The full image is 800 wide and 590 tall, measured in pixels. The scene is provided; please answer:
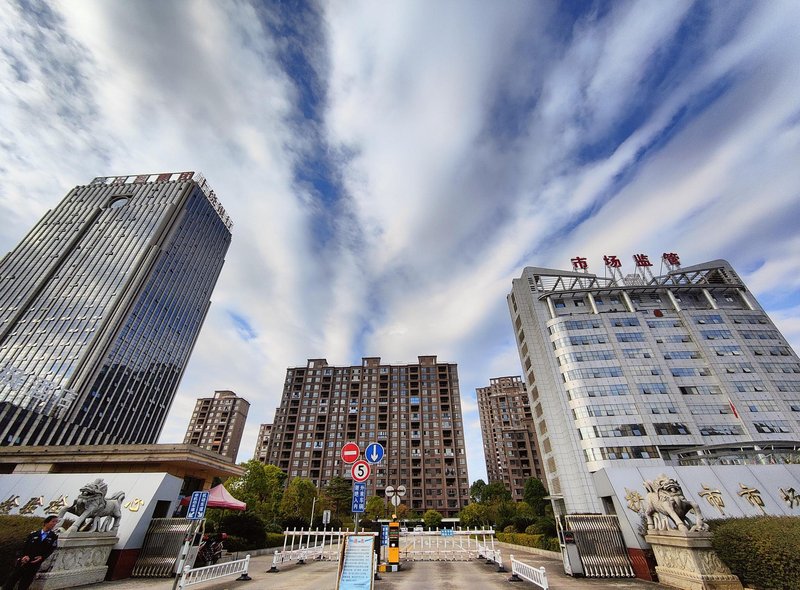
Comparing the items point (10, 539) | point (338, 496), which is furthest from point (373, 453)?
point (338, 496)

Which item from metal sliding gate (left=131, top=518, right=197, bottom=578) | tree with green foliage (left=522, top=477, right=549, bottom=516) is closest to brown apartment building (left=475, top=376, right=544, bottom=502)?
tree with green foliage (left=522, top=477, right=549, bottom=516)

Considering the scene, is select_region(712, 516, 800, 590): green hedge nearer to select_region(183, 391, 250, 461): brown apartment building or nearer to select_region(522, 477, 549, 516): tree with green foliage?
select_region(522, 477, 549, 516): tree with green foliage

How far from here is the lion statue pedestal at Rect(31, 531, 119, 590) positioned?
9.73 m

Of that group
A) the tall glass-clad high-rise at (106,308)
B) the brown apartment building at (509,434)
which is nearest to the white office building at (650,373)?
the brown apartment building at (509,434)

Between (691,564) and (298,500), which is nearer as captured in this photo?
(691,564)

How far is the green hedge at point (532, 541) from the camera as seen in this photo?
22219mm

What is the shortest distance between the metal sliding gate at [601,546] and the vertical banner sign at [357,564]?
9472 millimetres

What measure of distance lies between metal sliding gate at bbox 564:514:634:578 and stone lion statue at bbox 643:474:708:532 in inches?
70.0

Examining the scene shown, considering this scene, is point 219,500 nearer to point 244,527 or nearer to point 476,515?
point 244,527

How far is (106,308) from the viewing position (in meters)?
55.6

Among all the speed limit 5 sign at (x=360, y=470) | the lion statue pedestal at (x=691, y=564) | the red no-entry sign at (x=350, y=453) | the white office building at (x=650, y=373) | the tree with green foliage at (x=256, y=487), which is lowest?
the lion statue pedestal at (x=691, y=564)

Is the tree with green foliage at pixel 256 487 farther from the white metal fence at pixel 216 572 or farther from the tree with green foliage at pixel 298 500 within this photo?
the white metal fence at pixel 216 572

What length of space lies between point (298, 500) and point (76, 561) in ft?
132

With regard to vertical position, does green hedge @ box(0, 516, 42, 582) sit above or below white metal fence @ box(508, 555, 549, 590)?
above
